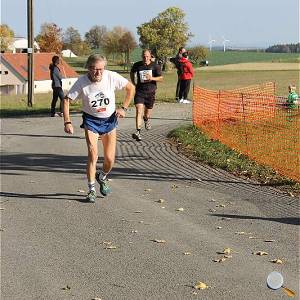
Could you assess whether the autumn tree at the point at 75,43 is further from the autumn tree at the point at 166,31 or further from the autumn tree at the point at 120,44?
the autumn tree at the point at 166,31

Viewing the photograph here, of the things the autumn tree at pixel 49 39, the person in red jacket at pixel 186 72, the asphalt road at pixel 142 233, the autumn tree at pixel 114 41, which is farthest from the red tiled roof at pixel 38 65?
the asphalt road at pixel 142 233

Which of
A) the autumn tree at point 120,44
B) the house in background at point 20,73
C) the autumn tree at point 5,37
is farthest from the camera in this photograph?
the autumn tree at point 120,44

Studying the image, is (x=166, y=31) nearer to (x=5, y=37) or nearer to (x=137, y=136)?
(x=5, y=37)

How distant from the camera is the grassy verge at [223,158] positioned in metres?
9.04

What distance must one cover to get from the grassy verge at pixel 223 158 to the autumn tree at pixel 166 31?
9920 centimetres

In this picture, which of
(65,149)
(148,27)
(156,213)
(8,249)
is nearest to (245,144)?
(65,149)

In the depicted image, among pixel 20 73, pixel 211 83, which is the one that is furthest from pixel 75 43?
pixel 211 83

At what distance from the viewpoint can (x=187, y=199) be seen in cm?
800

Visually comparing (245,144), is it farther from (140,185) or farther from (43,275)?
(43,275)

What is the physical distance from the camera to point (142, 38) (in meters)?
116

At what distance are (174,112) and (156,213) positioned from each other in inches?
499

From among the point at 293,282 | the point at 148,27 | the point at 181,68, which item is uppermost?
the point at 148,27

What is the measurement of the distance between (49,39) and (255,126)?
96273mm

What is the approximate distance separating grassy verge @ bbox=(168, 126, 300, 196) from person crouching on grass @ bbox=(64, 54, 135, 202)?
Result: 2441 millimetres
